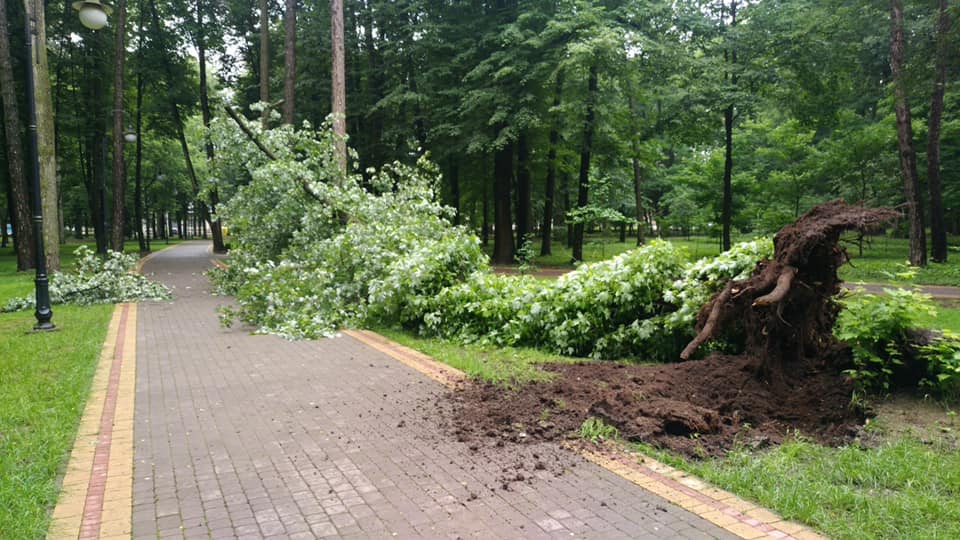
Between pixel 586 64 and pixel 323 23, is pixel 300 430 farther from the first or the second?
pixel 323 23

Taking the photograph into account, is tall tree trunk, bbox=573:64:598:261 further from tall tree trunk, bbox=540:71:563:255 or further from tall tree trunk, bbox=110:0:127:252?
tall tree trunk, bbox=110:0:127:252

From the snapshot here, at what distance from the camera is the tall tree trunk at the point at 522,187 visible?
→ 23.3 metres

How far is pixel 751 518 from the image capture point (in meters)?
3.37

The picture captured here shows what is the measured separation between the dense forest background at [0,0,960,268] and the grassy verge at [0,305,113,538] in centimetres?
659

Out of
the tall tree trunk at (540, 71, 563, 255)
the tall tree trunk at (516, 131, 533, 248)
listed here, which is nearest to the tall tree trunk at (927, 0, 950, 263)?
the tall tree trunk at (540, 71, 563, 255)

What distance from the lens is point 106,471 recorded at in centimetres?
423

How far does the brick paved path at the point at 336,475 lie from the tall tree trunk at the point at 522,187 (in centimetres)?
1726

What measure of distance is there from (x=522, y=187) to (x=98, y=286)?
599 inches

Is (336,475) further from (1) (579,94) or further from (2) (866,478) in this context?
(1) (579,94)

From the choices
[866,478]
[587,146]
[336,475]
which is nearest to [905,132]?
[587,146]

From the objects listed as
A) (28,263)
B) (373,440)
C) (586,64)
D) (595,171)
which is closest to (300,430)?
(373,440)

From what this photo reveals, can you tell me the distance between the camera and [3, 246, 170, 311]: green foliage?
13211mm

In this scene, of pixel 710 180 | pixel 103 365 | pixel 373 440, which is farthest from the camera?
pixel 710 180

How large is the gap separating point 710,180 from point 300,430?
22.0 metres
